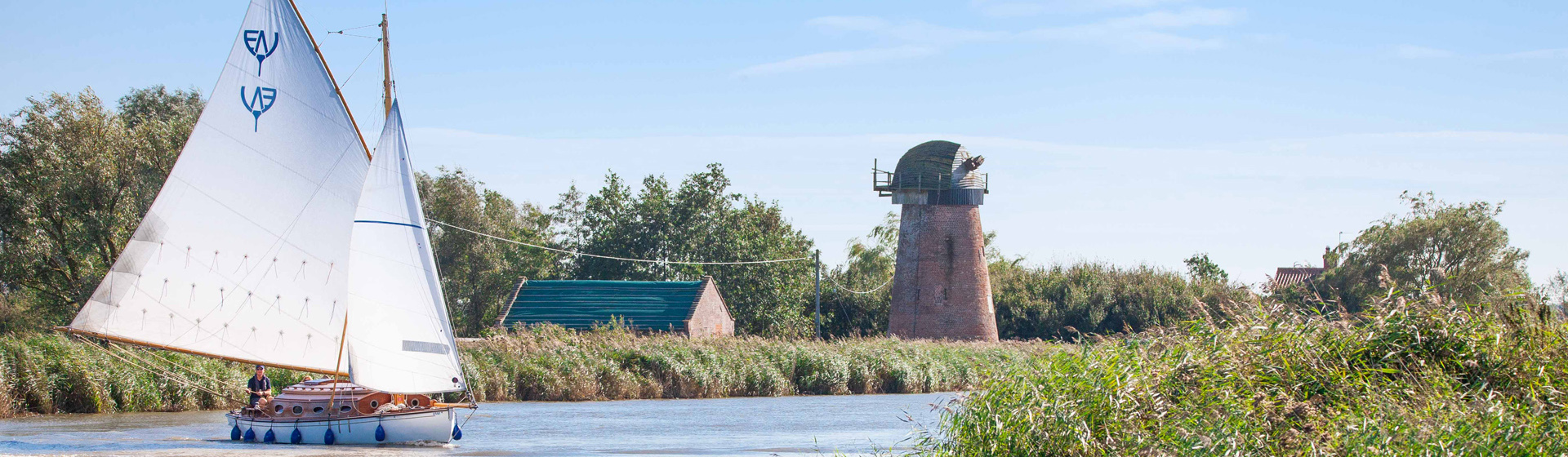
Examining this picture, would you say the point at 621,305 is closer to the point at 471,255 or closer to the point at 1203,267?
the point at 471,255

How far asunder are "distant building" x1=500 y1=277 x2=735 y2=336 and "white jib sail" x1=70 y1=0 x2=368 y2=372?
21.0 m

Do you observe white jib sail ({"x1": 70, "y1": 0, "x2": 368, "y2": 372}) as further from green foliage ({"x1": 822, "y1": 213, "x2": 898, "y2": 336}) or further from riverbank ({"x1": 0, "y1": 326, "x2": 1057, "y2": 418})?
green foliage ({"x1": 822, "y1": 213, "x2": 898, "y2": 336})

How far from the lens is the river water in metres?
19.1

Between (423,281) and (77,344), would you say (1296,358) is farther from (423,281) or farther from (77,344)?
(77,344)

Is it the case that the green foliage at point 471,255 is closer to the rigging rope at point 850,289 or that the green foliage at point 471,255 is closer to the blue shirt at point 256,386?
the rigging rope at point 850,289

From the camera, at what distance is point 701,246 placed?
55281 mm

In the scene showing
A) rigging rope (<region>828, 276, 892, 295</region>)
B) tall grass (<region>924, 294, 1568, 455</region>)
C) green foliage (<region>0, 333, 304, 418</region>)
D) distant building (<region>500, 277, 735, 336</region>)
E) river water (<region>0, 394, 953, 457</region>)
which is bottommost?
river water (<region>0, 394, 953, 457</region>)

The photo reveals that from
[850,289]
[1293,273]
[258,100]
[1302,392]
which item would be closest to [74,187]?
[258,100]

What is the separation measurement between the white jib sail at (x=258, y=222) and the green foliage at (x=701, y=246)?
33.4m

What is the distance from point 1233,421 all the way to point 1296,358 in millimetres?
1220

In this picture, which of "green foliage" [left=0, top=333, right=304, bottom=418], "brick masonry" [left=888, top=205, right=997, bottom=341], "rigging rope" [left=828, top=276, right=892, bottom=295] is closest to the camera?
"green foliage" [left=0, top=333, right=304, bottom=418]

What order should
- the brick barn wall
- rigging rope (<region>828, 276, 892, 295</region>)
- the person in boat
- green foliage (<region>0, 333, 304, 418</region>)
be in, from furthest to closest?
1. rigging rope (<region>828, 276, 892, 295</region>)
2. the brick barn wall
3. green foliage (<region>0, 333, 304, 418</region>)
4. the person in boat

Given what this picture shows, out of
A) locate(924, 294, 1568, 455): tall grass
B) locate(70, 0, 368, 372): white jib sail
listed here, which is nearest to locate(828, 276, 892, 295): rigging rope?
locate(70, 0, 368, 372): white jib sail

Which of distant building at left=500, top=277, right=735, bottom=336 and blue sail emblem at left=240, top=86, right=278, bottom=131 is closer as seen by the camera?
blue sail emblem at left=240, top=86, right=278, bottom=131
